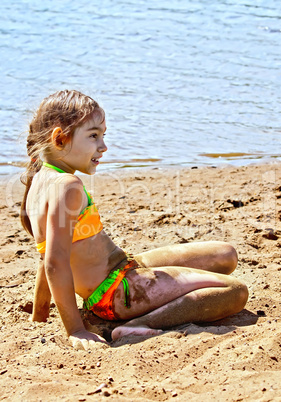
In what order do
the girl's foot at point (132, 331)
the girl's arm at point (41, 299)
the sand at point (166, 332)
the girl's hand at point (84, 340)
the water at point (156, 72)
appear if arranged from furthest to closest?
1. the water at point (156, 72)
2. the girl's arm at point (41, 299)
3. the girl's foot at point (132, 331)
4. the girl's hand at point (84, 340)
5. the sand at point (166, 332)

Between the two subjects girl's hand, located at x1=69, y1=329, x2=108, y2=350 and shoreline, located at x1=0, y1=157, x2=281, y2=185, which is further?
shoreline, located at x1=0, y1=157, x2=281, y2=185

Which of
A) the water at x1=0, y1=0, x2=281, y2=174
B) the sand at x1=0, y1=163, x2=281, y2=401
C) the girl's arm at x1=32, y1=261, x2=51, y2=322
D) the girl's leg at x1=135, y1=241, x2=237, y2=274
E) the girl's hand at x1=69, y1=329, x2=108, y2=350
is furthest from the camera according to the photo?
the water at x1=0, y1=0, x2=281, y2=174

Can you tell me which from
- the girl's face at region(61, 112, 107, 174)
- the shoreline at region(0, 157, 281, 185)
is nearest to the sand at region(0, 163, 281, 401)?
the shoreline at region(0, 157, 281, 185)

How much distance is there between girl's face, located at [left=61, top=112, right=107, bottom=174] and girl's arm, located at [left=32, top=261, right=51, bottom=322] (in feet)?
1.98

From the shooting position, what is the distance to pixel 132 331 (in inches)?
103

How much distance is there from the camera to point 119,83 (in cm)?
878

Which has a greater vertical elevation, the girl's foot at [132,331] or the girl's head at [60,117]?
the girl's head at [60,117]

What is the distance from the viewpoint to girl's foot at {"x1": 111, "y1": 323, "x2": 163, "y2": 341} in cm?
260

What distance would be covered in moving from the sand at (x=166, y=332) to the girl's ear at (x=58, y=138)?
937 mm

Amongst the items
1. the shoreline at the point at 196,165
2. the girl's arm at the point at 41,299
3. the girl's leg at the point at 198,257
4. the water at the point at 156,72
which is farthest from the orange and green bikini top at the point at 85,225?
the shoreline at the point at 196,165

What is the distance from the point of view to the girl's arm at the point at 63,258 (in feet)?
8.30

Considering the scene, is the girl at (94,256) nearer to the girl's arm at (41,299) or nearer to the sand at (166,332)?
the sand at (166,332)

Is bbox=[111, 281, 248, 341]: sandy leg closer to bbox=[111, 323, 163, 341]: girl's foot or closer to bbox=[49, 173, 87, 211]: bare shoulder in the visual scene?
bbox=[111, 323, 163, 341]: girl's foot

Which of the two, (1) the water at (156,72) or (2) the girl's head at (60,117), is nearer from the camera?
(2) the girl's head at (60,117)
